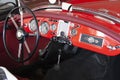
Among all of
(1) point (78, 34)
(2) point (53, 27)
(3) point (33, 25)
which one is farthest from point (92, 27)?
(3) point (33, 25)

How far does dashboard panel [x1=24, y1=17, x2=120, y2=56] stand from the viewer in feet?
5.74

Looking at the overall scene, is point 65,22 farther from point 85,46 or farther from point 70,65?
point 70,65

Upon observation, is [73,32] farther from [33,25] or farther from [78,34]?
[33,25]

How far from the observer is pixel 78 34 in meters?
1.88

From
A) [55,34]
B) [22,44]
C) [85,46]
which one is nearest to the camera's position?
[85,46]

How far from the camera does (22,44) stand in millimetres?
2123

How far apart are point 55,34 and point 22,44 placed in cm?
30

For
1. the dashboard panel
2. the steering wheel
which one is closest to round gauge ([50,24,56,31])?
the dashboard panel

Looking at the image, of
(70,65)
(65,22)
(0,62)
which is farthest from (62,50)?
(0,62)

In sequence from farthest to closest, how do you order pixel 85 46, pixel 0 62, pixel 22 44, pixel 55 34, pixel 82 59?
pixel 0 62, pixel 82 59, pixel 22 44, pixel 55 34, pixel 85 46

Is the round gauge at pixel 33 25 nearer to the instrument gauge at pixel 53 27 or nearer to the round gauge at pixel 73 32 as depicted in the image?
the instrument gauge at pixel 53 27

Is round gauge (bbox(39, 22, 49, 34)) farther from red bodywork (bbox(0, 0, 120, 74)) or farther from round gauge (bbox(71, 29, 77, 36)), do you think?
round gauge (bbox(71, 29, 77, 36))

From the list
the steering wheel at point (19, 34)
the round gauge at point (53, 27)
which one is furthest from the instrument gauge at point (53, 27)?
the steering wheel at point (19, 34)

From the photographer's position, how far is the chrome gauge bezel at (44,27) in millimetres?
2051
